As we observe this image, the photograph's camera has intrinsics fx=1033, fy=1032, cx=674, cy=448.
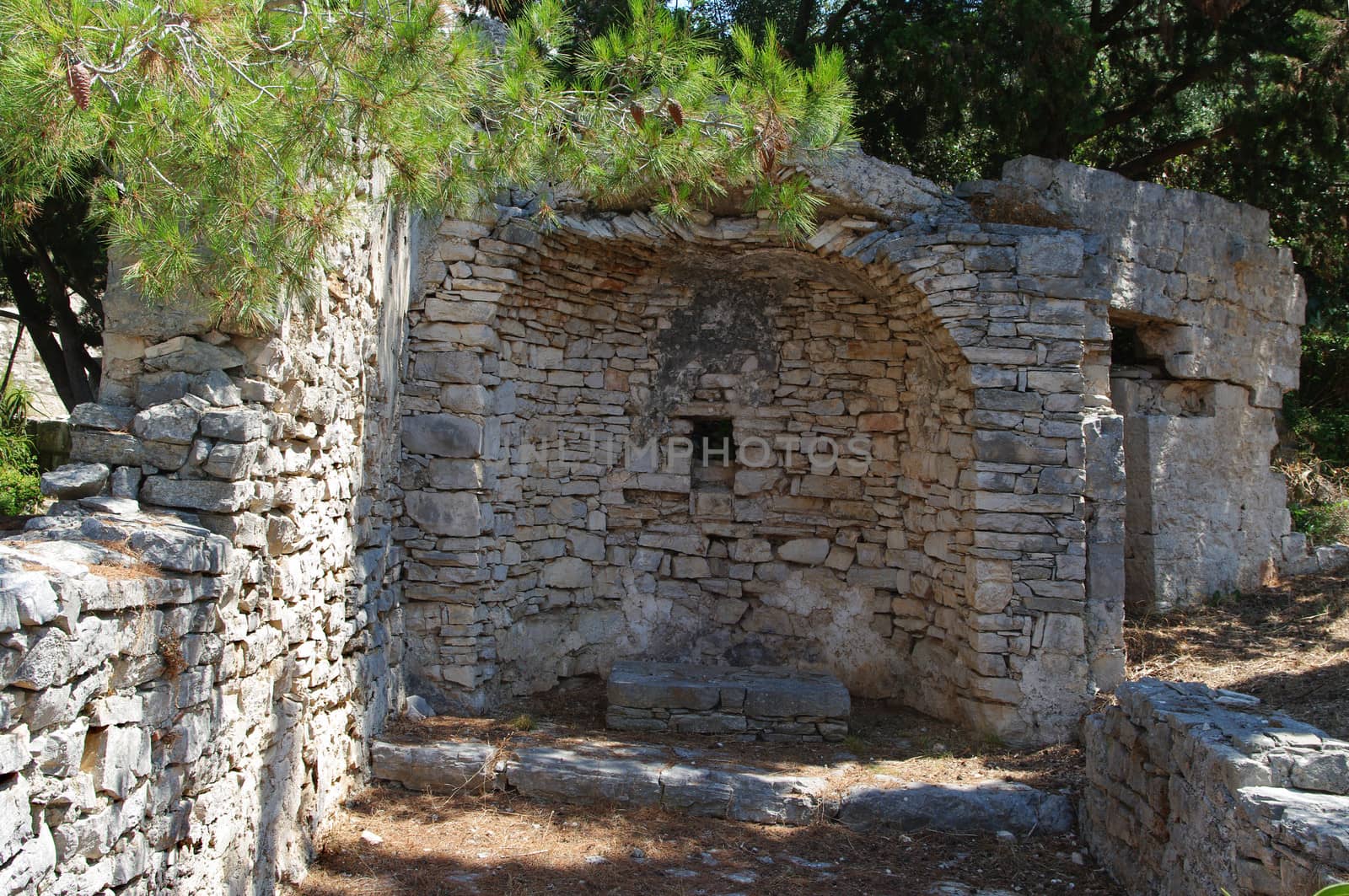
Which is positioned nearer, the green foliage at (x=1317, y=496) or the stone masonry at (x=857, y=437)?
the stone masonry at (x=857, y=437)

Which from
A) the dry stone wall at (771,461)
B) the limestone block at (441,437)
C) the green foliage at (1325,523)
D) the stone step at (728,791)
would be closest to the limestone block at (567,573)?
the dry stone wall at (771,461)

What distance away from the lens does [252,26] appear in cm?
328

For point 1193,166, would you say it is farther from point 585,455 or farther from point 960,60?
point 585,455

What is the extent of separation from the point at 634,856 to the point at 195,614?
239 centimetres

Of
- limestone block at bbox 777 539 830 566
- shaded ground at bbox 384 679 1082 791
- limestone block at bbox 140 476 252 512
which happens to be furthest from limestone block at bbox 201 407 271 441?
limestone block at bbox 777 539 830 566

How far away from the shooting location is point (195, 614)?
310cm

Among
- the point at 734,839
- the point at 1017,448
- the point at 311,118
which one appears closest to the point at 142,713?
the point at 311,118

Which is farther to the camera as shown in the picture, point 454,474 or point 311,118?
point 454,474

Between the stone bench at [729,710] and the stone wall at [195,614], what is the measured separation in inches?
64.5

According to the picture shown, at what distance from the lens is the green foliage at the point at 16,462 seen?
5.98m

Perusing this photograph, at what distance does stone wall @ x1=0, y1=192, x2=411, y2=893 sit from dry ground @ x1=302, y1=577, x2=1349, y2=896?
355 millimetres

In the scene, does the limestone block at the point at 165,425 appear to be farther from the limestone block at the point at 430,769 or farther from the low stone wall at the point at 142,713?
the limestone block at the point at 430,769

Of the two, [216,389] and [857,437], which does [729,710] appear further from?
[216,389]

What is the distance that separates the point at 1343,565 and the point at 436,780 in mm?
7476
